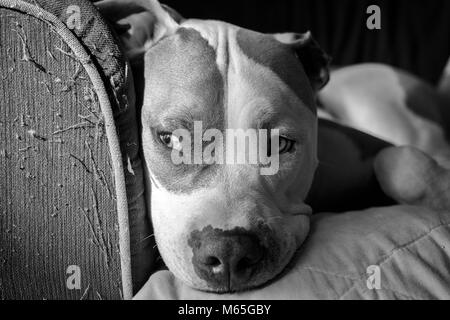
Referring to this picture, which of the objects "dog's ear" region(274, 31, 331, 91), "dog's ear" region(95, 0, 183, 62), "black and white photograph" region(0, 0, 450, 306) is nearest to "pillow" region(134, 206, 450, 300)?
"black and white photograph" region(0, 0, 450, 306)

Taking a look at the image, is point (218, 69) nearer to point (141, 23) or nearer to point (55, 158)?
point (141, 23)

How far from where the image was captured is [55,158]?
3.31 ft

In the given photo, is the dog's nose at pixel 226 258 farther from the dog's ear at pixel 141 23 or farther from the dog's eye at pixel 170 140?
the dog's ear at pixel 141 23

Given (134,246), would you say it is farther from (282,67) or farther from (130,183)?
(282,67)

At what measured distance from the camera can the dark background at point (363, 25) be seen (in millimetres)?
2334

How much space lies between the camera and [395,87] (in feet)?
6.99

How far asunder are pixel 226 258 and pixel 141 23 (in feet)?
2.12

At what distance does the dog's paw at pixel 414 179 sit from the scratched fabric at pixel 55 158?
741 mm

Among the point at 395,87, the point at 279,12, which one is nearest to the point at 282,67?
the point at 395,87

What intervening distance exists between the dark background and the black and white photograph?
927 mm

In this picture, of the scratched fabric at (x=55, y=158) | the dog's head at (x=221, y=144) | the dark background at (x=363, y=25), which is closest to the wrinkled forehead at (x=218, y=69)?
the dog's head at (x=221, y=144)

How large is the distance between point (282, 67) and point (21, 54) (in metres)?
0.58

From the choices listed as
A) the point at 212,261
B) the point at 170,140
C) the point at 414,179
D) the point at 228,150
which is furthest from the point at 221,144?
the point at 414,179

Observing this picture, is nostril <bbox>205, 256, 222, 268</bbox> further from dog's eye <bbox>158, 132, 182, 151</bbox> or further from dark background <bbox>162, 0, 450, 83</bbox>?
dark background <bbox>162, 0, 450, 83</bbox>
